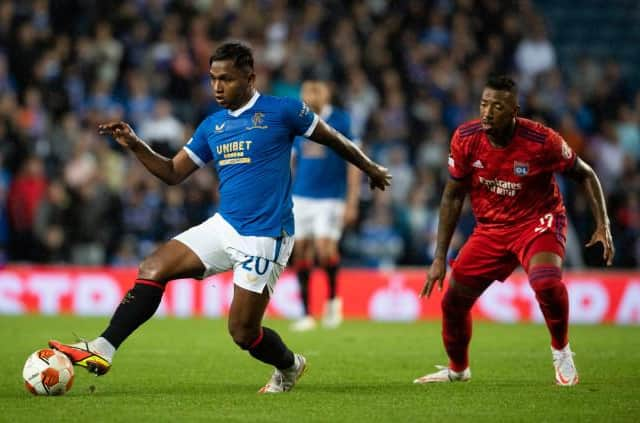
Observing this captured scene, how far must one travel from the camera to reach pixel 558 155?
812cm

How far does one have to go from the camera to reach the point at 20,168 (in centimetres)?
1772

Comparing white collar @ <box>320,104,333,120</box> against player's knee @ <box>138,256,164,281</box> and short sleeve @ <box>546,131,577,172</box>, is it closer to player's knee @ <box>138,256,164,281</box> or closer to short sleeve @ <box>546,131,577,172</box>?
short sleeve @ <box>546,131,577,172</box>

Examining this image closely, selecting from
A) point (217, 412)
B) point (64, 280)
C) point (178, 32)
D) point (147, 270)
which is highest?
point (178, 32)

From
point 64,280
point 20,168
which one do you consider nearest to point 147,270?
point 64,280

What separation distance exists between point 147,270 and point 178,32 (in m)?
12.4

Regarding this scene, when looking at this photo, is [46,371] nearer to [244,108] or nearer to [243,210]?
[243,210]

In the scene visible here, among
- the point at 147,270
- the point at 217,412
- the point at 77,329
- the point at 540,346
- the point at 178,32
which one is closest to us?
the point at 217,412

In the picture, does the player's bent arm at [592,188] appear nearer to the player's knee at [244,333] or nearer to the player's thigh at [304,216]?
the player's knee at [244,333]

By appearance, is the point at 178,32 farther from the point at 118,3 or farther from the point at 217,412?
the point at 217,412

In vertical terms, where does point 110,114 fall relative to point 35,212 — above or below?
above

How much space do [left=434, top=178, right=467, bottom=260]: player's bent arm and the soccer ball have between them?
2739 mm

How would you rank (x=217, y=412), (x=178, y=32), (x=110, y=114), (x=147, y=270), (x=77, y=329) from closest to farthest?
(x=217, y=412), (x=147, y=270), (x=77, y=329), (x=110, y=114), (x=178, y=32)

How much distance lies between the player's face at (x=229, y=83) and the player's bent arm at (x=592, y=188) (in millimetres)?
2344

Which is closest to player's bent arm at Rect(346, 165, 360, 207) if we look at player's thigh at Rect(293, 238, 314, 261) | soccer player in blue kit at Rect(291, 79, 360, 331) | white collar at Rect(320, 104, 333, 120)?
soccer player in blue kit at Rect(291, 79, 360, 331)
